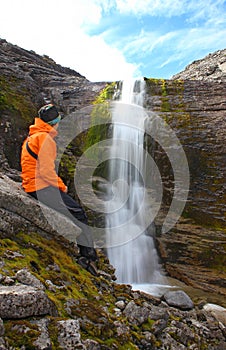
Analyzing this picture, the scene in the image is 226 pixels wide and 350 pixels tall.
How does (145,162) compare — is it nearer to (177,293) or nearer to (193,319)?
(177,293)

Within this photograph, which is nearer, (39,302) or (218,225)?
(39,302)

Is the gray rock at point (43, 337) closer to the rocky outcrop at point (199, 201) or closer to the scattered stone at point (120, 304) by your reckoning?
the scattered stone at point (120, 304)

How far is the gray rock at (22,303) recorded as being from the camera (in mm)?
2859

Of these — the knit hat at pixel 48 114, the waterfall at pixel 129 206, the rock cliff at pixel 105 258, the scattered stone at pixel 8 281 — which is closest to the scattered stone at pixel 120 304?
the rock cliff at pixel 105 258

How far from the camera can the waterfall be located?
11.1 m

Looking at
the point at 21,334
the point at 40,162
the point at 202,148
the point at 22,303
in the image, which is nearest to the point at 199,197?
the point at 202,148

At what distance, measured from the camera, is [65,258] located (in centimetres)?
518

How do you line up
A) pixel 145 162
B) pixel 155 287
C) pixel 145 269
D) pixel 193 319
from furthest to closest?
pixel 145 162, pixel 145 269, pixel 155 287, pixel 193 319

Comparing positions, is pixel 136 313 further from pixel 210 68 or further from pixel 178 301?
pixel 210 68

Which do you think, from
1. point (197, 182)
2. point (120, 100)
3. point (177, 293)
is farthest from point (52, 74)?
point (177, 293)

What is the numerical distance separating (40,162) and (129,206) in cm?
762

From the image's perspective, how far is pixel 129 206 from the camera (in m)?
Result: 12.5

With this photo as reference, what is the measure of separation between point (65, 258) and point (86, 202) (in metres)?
6.46

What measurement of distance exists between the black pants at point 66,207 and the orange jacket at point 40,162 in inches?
4.5
